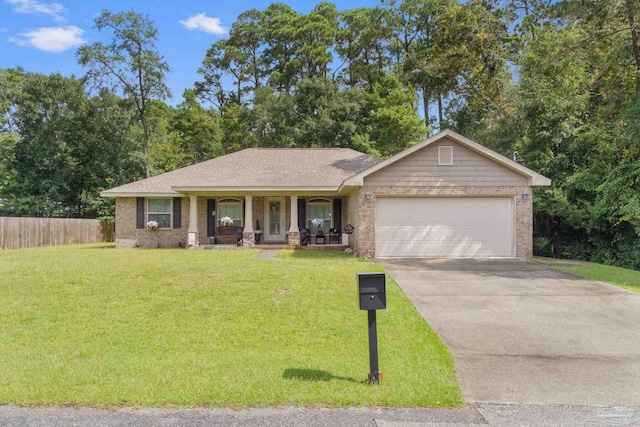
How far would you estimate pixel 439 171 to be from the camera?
41.4ft

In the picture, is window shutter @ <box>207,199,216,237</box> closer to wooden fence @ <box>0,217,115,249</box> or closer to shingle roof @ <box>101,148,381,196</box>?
shingle roof @ <box>101,148,381,196</box>

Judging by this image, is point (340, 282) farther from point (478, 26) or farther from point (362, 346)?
point (478, 26)

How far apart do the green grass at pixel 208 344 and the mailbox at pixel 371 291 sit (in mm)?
754

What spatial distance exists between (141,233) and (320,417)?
1633 cm

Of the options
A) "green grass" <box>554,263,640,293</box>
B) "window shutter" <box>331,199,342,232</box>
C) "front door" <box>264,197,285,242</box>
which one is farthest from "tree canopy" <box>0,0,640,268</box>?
"front door" <box>264,197,285,242</box>

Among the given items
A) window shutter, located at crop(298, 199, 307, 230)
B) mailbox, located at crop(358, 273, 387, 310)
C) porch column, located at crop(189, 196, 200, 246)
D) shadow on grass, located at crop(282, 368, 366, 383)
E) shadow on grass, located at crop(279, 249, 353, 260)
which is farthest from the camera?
window shutter, located at crop(298, 199, 307, 230)

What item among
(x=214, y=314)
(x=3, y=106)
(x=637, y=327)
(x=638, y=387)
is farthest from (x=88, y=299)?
(x=3, y=106)

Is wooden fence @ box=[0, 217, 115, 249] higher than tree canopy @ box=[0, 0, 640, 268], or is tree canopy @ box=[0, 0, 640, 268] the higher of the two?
tree canopy @ box=[0, 0, 640, 268]

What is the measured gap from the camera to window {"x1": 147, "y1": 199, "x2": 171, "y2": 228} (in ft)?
57.2

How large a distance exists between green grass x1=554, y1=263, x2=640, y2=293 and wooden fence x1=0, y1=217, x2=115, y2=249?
21342 mm

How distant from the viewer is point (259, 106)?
30906 millimetres

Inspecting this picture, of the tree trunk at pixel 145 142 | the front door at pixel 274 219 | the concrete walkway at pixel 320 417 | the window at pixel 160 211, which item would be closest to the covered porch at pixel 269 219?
the front door at pixel 274 219

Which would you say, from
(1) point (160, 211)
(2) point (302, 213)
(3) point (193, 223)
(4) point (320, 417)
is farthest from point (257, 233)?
(4) point (320, 417)

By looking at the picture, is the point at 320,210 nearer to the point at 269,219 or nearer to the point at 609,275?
the point at 269,219
